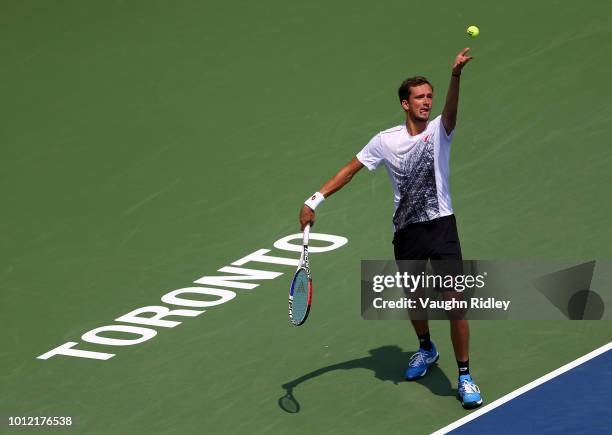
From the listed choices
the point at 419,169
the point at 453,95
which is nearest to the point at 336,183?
the point at 419,169

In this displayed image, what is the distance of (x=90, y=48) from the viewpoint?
17.3 meters

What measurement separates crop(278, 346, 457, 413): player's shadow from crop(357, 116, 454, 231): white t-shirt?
1.35m

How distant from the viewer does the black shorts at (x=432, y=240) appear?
10375 mm

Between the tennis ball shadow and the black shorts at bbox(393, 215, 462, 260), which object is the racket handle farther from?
the tennis ball shadow

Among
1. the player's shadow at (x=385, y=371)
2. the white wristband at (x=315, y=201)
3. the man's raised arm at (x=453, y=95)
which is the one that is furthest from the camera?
the player's shadow at (x=385, y=371)

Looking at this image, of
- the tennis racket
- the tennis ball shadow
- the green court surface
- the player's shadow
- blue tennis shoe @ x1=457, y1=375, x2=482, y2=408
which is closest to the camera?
the tennis racket

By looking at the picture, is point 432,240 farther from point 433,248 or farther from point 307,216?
point 307,216

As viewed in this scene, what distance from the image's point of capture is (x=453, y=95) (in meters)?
9.88

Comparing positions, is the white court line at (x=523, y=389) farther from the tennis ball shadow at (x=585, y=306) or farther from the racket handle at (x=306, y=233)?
the racket handle at (x=306, y=233)

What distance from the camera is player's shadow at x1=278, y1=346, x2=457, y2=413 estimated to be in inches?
429
